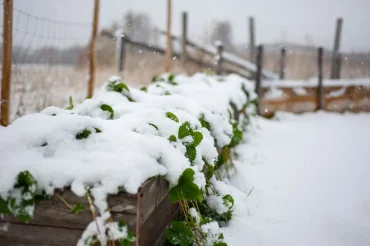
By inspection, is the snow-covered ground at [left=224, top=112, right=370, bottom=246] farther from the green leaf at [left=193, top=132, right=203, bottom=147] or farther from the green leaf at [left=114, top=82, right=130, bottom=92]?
the green leaf at [left=114, top=82, right=130, bottom=92]

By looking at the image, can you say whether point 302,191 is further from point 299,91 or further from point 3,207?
point 299,91

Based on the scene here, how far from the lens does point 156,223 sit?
1415 mm

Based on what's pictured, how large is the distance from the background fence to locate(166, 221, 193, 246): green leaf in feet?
4.96

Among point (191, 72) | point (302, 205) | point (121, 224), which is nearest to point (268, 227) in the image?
point (302, 205)

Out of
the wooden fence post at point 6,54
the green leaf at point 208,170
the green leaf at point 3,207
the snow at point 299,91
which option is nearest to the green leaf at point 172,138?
the green leaf at point 208,170

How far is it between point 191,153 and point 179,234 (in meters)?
0.36

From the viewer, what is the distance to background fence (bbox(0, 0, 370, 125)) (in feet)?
10.5

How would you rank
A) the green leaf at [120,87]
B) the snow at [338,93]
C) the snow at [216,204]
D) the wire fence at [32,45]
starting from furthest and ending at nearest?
1. the snow at [338,93]
2. the wire fence at [32,45]
3. the green leaf at [120,87]
4. the snow at [216,204]

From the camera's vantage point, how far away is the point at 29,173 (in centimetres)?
112

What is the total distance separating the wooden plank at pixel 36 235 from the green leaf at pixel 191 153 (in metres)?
0.59

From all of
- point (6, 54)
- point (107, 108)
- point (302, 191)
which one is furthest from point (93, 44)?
point (302, 191)

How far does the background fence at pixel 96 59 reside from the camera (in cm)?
319

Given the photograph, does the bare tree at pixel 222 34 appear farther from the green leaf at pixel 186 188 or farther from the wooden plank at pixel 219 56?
the green leaf at pixel 186 188

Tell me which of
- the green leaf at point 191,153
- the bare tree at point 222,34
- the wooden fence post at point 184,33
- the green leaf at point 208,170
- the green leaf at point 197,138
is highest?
the bare tree at point 222,34
